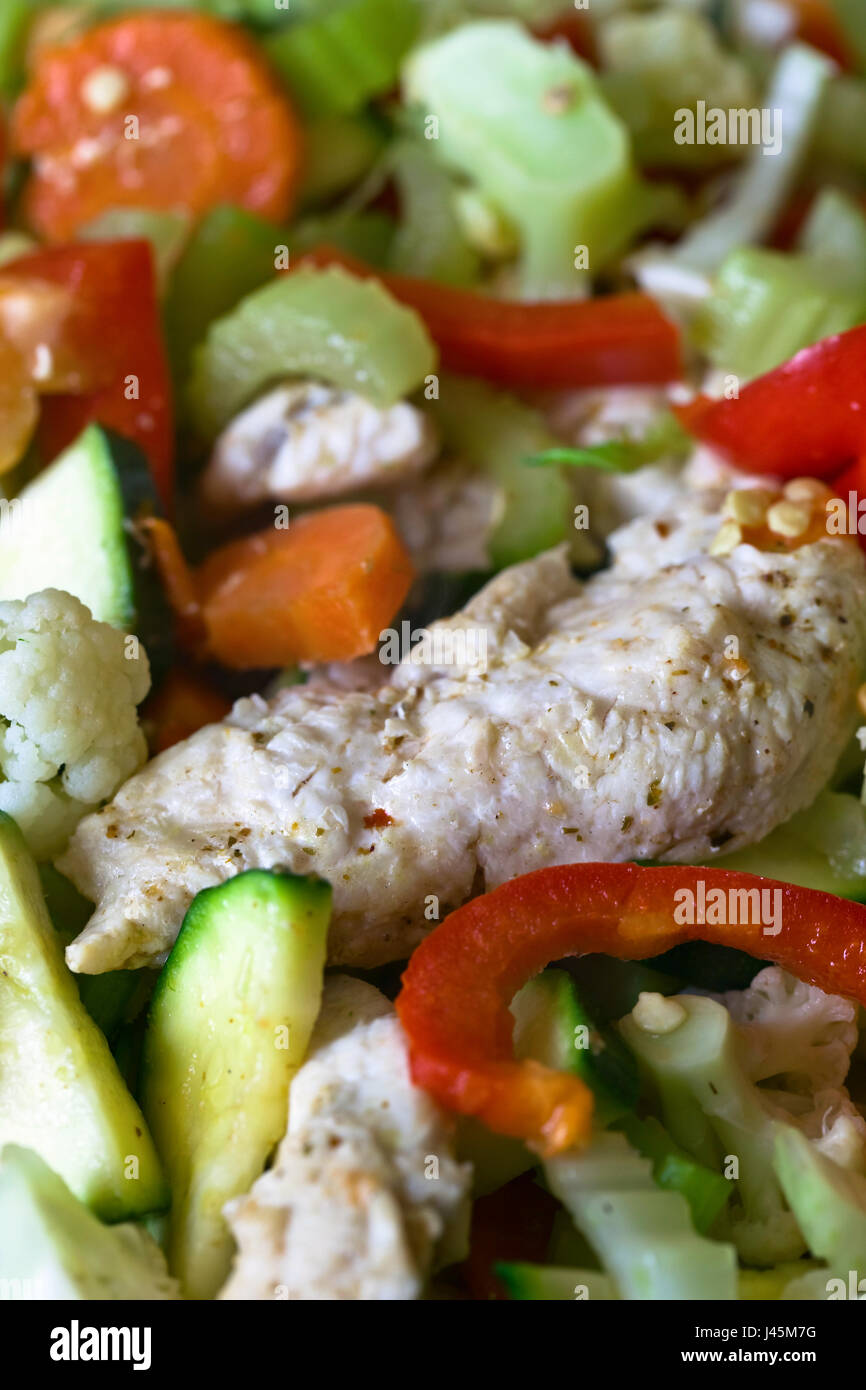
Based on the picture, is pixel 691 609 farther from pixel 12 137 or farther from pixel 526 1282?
pixel 12 137

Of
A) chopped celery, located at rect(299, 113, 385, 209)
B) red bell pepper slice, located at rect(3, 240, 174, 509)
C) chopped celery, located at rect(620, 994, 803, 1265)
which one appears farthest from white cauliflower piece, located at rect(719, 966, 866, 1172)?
chopped celery, located at rect(299, 113, 385, 209)

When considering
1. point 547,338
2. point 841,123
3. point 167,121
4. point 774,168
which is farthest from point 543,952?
point 841,123

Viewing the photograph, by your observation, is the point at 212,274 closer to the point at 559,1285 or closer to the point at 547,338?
the point at 547,338

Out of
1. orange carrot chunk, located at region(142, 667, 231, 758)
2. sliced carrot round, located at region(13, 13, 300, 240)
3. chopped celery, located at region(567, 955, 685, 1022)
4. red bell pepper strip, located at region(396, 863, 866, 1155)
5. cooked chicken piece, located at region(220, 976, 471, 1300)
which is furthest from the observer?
sliced carrot round, located at region(13, 13, 300, 240)

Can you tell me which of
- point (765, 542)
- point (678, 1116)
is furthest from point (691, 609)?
point (678, 1116)

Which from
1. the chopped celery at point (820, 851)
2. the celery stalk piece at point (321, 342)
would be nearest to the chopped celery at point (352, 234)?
the celery stalk piece at point (321, 342)

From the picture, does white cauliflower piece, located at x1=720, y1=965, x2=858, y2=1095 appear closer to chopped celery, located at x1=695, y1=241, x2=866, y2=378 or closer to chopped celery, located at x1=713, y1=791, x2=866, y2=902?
chopped celery, located at x1=713, y1=791, x2=866, y2=902
